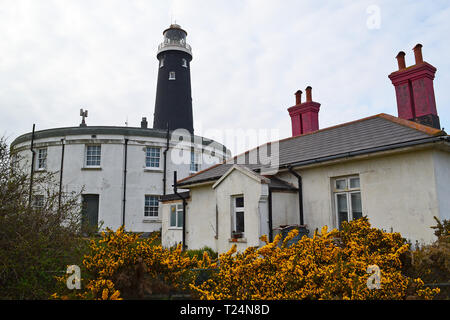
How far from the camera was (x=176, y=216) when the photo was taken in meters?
16.4

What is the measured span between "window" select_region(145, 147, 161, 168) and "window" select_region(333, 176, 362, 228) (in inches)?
593

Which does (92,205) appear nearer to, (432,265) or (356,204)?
(356,204)

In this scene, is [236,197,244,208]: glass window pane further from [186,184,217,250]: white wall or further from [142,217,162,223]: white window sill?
[142,217,162,223]: white window sill

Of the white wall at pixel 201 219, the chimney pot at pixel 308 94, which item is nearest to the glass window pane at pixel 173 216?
the white wall at pixel 201 219

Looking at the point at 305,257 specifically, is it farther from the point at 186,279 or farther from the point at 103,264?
the point at 103,264

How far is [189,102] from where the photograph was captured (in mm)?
30328

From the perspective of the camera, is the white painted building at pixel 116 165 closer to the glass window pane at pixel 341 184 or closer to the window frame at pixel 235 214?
the window frame at pixel 235 214

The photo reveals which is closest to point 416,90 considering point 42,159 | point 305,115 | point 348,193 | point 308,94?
point 348,193

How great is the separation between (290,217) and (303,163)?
1792 mm

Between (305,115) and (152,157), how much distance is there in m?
11.5

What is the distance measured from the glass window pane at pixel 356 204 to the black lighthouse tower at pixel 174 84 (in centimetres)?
2038

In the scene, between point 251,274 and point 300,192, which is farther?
point 300,192
